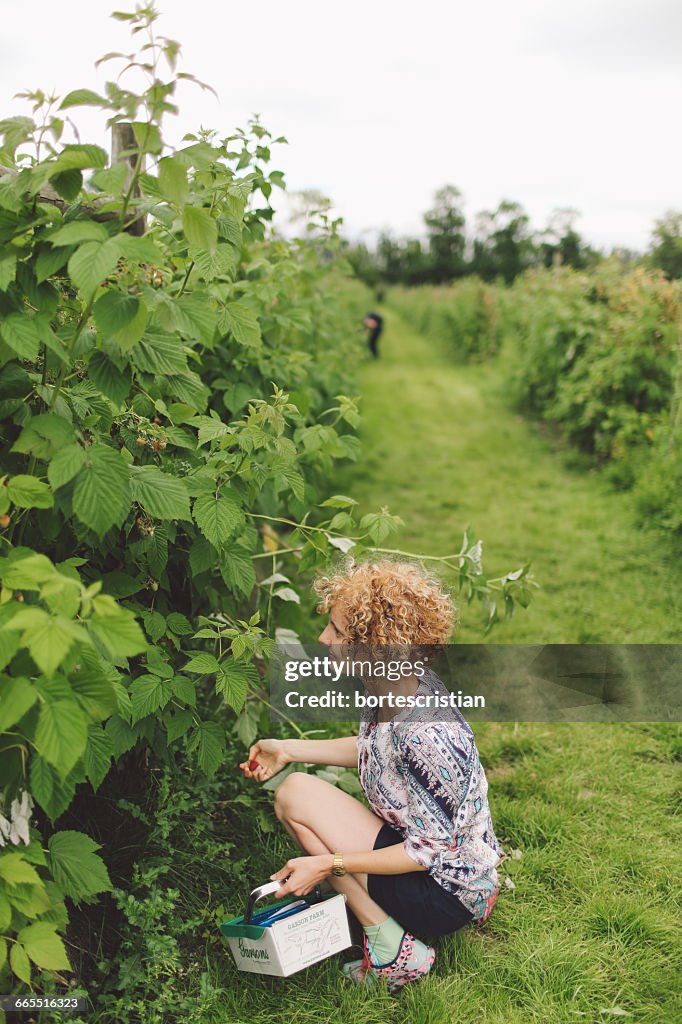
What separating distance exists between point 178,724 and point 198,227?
116cm

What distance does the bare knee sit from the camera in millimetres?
2166

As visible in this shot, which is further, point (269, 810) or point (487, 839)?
point (269, 810)

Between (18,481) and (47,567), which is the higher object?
(18,481)

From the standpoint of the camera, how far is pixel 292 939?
1891 mm

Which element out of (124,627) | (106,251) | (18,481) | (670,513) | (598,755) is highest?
(106,251)

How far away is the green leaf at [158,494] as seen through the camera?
1708 millimetres

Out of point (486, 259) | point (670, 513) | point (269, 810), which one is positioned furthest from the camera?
point (486, 259)

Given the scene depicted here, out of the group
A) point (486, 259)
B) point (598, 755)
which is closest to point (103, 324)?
point (598, 755)

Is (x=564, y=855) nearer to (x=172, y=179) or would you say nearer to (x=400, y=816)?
(x=400, y=816)

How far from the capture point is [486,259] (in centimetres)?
4956

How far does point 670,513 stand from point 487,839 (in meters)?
3.45

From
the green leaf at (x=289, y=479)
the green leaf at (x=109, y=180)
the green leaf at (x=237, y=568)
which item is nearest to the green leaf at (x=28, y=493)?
the green leaf at (x=109, y=180)

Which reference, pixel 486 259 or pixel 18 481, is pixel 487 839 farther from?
pixel 486 259

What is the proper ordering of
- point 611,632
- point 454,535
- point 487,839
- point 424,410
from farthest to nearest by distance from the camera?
point 424,410 → point 454,535 → point 611,632 → point 487,839
